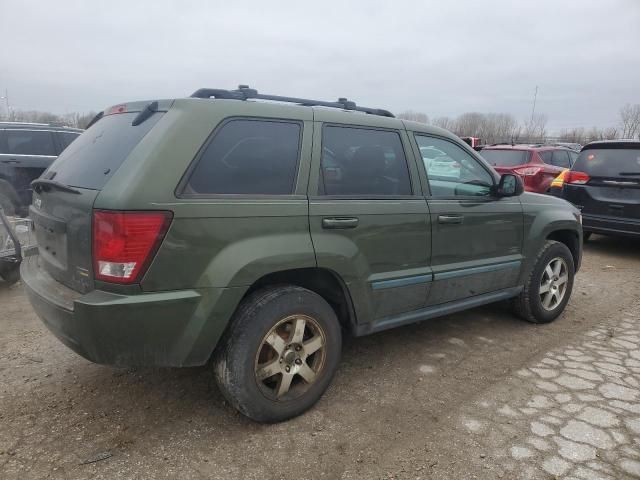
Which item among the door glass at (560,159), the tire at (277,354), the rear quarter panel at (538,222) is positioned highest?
the door glass at (560,159)

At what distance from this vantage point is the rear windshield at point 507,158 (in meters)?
10.3

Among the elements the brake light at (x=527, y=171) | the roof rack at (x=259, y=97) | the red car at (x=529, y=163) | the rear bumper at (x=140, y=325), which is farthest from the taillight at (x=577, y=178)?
the rear bumper at (x=140, y=325)

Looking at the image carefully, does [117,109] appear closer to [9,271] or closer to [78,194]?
[78,194]

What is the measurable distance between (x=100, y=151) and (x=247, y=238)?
38.9 inches

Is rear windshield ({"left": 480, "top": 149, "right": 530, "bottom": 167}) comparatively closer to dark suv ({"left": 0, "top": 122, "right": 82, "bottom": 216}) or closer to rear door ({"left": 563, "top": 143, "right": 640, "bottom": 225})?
rear door ({"left": 563, "top": 143, "right": 640, "bottom": 225})

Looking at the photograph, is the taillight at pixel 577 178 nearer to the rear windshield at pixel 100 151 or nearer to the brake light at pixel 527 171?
the brake light at pixel 527 171

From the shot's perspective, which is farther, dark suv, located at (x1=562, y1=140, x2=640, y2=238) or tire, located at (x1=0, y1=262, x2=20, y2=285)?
dark suv, located at (x1=562, y1=140, x2=640, y2=238)

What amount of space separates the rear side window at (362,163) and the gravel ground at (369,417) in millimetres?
1326

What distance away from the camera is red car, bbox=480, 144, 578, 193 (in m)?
10.1

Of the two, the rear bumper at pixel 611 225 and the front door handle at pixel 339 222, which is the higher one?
the front door handle at pixel 339 222

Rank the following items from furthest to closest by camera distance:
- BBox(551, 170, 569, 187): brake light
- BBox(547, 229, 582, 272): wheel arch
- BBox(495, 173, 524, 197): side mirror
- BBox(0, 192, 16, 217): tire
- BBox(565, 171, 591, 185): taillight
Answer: BBox(551, 170, 569, 187): brake light, BBox(565, 171, 591, 185): taillight, BBox(0, 192, 16, 217): tire, BBox(547, 229, 582, 272): wheel arch, BBox(495, 173, 524, 197): side mirror

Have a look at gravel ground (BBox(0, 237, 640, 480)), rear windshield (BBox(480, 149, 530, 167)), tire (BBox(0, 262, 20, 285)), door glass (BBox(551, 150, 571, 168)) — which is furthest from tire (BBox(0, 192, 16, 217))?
door glass (BBox(551, 150, 571, 168))

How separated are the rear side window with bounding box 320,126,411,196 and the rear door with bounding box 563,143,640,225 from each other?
512 centimetres

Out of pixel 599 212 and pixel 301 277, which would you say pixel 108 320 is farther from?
pixel 599 212
